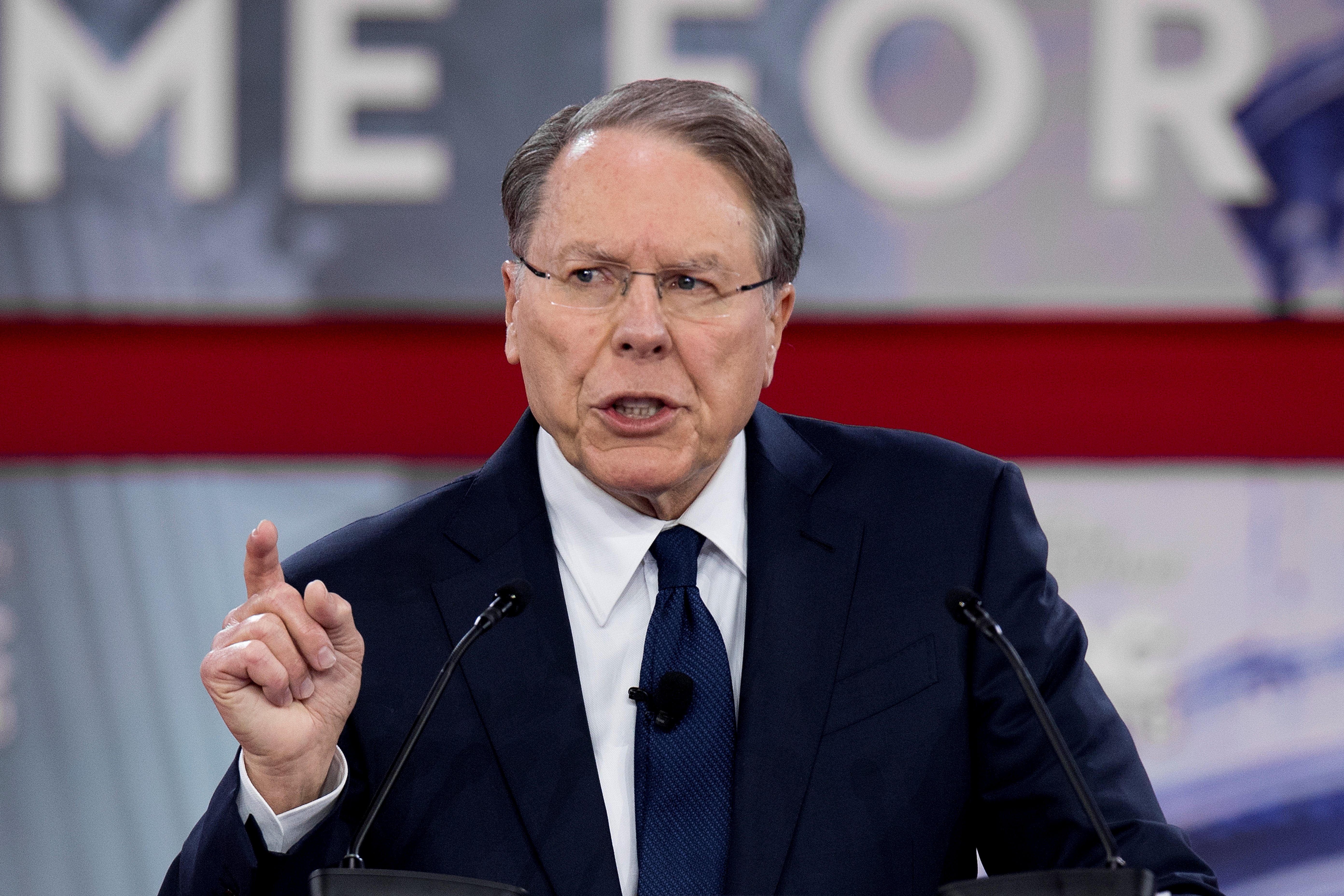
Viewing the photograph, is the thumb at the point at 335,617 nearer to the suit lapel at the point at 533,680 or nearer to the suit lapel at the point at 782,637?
the suit lapel at the point at 533,680

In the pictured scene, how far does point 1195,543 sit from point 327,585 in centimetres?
220

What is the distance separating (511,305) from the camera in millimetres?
1684

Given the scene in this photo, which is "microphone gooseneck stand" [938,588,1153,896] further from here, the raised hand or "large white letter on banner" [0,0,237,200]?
"large white letter on banner" [0,0,237,200]

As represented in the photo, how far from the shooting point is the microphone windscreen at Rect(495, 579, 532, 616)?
1.28 m

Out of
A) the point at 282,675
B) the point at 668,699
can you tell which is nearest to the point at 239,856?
the point at 282,675

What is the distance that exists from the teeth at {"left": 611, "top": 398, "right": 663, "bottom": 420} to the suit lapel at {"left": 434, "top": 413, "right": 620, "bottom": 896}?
0.17 m

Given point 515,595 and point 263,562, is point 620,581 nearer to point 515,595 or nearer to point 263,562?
point 515,595

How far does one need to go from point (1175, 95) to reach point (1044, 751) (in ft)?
7.18

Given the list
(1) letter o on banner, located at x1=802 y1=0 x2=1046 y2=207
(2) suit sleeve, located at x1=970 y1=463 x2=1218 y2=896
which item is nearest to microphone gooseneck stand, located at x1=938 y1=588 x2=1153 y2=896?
(2) suit sleeve, located at x1=970 y1=463 x2=1218 y2=896

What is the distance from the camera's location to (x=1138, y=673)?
3.11 meters

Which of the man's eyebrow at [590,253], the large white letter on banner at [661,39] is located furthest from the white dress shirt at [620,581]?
the large white letter on banner at [661,39]

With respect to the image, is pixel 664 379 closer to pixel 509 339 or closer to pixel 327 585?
pixel 509 339

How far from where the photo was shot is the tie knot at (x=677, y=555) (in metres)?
1.56

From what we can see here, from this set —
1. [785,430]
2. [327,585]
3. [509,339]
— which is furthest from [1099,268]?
[327,585]
